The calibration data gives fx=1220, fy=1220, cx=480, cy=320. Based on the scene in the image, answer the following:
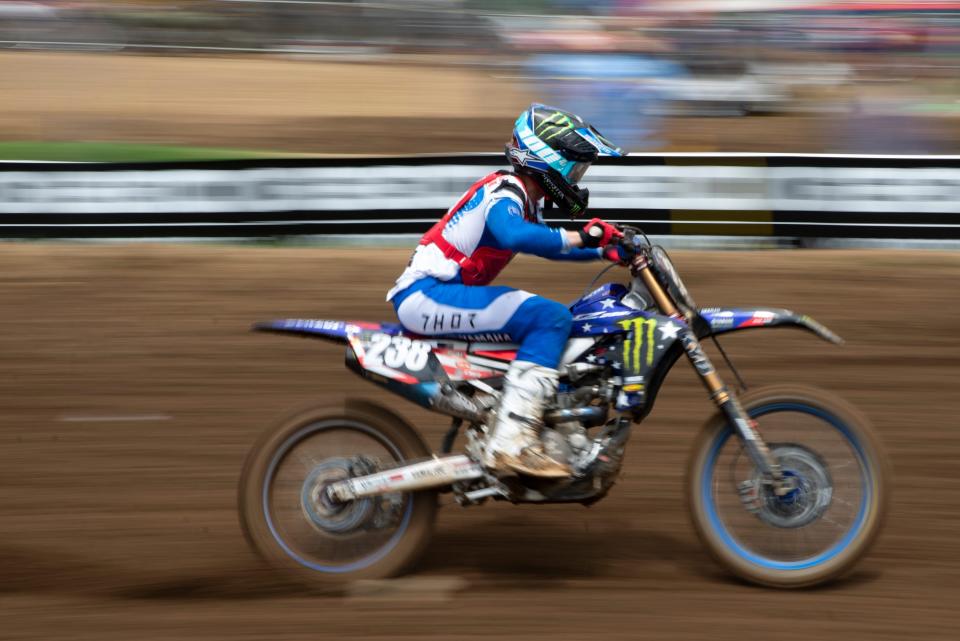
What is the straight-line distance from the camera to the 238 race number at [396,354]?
5109mm

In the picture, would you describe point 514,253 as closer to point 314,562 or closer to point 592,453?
point 592,453

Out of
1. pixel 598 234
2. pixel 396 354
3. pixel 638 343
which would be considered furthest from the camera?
pixel 396 354

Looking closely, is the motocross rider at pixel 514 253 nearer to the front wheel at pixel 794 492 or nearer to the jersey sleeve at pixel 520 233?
the jersey sleeve at pixel 520 233

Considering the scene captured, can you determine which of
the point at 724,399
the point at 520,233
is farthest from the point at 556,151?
the point at 724,399

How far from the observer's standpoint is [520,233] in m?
4.89

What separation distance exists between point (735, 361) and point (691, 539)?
119 inches

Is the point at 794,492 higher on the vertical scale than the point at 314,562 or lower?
higher

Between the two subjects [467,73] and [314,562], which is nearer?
[314,562]

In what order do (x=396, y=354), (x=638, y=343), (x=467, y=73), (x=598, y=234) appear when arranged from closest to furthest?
(x=598, y=234) < (x=638, y=343) < (x=396, y=354) < (x=467, y=73)

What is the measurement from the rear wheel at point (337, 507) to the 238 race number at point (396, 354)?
0.21 m

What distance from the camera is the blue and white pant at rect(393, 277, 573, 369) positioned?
4957mm

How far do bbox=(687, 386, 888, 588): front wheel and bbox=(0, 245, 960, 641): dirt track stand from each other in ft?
0.49

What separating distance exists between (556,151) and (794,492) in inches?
66.5

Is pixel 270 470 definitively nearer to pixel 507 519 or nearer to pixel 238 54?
pixel 507 519
